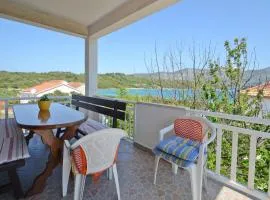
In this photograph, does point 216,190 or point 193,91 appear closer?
point 216,190

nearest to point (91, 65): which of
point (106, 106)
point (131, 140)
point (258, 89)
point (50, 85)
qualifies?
point (50, 85)

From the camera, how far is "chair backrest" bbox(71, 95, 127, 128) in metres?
2.56

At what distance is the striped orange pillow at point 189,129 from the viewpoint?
2000 millimetres

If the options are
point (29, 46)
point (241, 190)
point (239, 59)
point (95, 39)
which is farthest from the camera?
point (29, 46)

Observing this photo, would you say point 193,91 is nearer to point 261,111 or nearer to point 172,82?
point 172,82

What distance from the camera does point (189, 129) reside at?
81.6 inches

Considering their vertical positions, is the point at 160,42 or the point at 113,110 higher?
the point at 160,42

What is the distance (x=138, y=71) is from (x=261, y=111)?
2715 millimetres

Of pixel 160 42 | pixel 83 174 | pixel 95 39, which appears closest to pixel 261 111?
pixel 160 42

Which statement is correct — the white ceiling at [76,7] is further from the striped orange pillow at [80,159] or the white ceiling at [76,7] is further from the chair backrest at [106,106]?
the striped orange pillow at [80,159]

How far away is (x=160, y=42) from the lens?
4.17 meters

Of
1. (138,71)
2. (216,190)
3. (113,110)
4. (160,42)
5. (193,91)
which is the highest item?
(160,42)

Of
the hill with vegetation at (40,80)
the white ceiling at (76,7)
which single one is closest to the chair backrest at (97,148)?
the white ceiling at (76,7)

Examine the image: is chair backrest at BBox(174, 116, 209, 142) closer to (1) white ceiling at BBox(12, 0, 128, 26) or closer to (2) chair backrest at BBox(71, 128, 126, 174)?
(2) chair backrest at BBox(71, 128, 126, 174)
